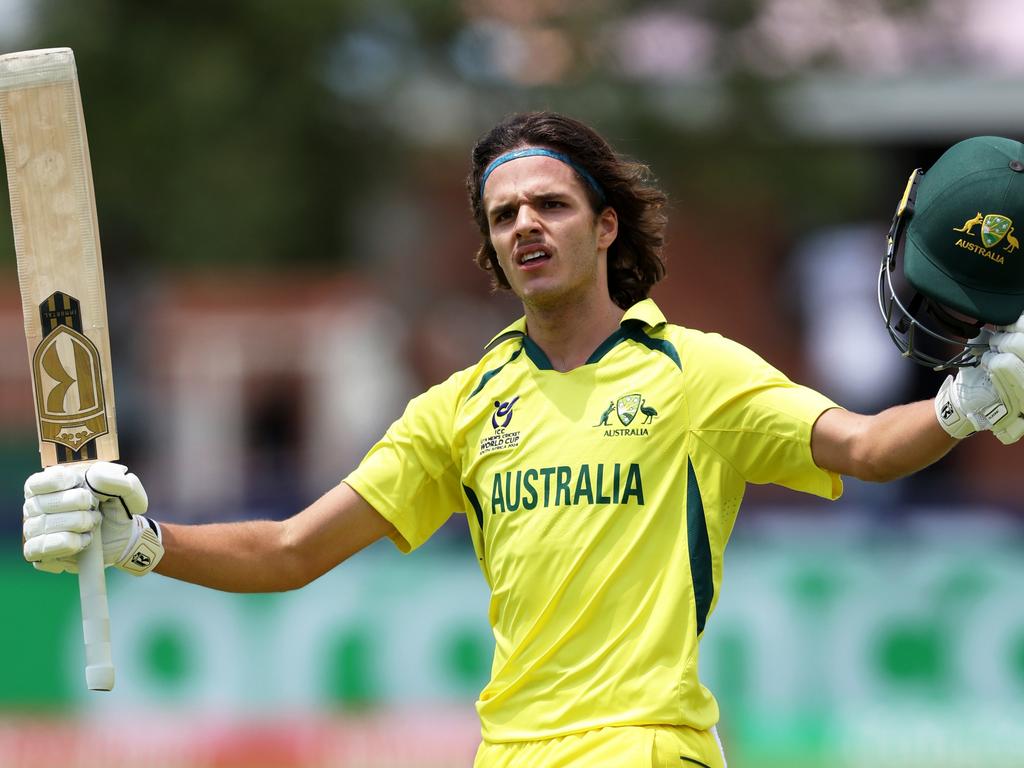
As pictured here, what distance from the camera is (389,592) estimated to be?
9.74m

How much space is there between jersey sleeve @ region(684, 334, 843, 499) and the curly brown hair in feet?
1.81

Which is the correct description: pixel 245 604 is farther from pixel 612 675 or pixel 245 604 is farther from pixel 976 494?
pixel 612 675

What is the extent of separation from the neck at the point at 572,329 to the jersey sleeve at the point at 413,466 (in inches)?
11.8

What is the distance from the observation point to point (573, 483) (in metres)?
4.16

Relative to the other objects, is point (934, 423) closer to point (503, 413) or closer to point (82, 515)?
point (503, 413)

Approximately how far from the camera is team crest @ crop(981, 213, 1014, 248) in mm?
3701

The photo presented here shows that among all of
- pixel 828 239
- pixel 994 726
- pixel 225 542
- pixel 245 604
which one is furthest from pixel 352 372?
pixel 225 542

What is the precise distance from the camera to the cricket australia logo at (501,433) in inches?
169

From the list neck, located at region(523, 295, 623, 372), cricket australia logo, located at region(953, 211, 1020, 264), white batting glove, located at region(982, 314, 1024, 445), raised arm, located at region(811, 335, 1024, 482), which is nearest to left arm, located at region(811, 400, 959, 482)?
raised arm, located at region(811, 335, 1024, 482)

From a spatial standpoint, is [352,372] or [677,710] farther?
[352,372]

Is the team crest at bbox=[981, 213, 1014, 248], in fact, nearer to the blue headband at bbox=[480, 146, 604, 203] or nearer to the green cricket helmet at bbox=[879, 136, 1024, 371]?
the green cricket helmet at bbox=[879, 136, 1024, 371]

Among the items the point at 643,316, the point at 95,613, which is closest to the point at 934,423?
the point at 643,316

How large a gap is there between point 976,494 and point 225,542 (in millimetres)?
6800

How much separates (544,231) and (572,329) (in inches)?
11.4
